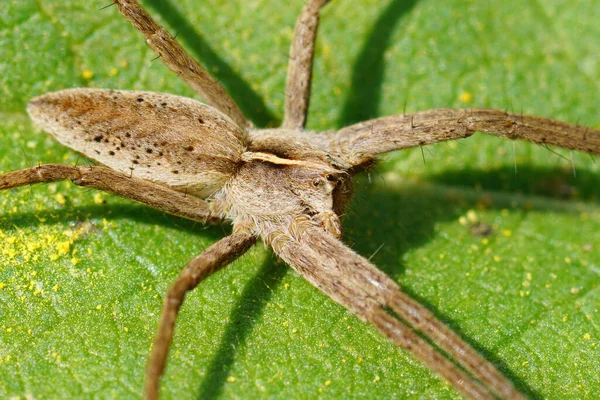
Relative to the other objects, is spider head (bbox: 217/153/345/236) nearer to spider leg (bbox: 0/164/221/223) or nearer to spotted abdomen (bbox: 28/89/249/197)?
spotted abdomen (bbox: 28/89/249/197)

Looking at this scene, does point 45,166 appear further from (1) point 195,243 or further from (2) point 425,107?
(2) point 425,107

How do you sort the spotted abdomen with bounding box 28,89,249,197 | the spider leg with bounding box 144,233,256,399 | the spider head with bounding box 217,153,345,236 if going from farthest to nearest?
the spider head with bounding box 217,153,345,236 < the spotted abdomen with bounding box 28,89,249,197 < the spider leg with bounding box 144,233,256,399

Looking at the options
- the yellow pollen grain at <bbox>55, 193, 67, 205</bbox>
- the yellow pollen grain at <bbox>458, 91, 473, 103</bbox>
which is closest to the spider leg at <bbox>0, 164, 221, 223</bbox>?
the yellow pollen grain at <bbox>55, 193, 67, 205</bbox>

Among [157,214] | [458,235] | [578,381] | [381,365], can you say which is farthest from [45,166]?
[578,381]

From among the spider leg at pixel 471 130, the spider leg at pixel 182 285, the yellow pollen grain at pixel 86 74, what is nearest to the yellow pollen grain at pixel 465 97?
the spider leg at pixel 471 130

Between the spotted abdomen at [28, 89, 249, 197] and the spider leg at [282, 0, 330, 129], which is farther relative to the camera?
the spider leg at [282, 0, 330, 129]

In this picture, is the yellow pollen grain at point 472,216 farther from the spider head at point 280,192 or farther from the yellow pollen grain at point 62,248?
the yellow pollen grain at point 62,248
